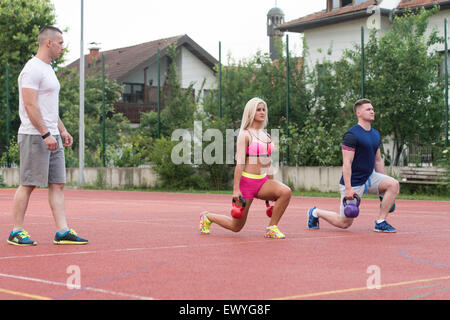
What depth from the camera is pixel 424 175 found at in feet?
69.3

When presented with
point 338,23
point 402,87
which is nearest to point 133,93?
point 338,23

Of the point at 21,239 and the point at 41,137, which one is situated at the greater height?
the point at 41,137

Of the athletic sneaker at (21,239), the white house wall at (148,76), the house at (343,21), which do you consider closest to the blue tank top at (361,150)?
the athletic sneaker at (21,239)

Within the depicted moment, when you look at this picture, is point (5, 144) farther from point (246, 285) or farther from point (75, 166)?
point (246, 285)

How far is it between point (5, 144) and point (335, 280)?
3072 cm

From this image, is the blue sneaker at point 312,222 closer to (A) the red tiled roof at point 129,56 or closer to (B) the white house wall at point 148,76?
(A) the red tiled roof at point 129,56

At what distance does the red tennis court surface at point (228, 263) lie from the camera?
5355 mm

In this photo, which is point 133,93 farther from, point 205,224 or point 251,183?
point 251,183

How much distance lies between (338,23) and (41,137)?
3065cm

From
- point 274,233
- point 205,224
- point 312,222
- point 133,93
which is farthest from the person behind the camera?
point 133,93

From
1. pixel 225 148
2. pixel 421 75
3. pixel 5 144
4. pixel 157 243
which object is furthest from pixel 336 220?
pixel 5 144

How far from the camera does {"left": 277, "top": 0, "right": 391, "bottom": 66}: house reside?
115 ft
